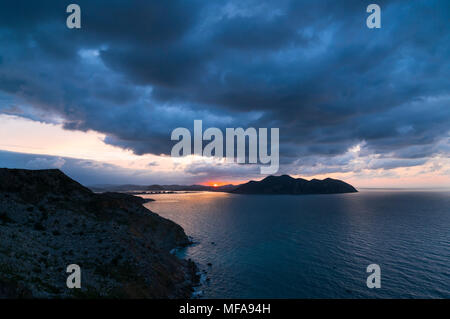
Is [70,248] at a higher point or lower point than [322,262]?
higher

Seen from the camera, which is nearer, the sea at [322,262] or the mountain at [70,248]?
the mountain at [70,248]

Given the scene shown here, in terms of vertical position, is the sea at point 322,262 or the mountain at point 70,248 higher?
the mountain at point 70,248

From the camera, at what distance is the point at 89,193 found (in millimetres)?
56375

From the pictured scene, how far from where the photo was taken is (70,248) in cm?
3741

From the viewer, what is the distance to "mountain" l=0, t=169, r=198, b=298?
92.8 feet

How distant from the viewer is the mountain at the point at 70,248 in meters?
28.3

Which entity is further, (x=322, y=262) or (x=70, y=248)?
(x=322, y=262)
